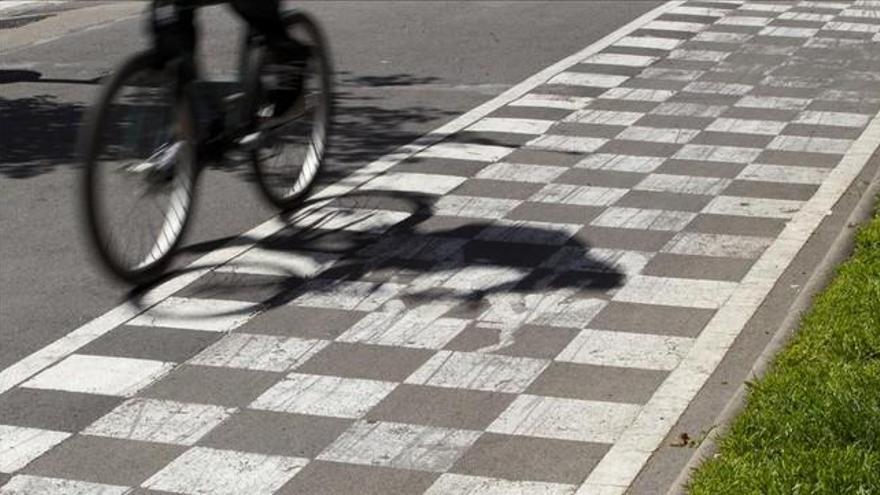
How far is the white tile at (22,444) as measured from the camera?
22.8 feet

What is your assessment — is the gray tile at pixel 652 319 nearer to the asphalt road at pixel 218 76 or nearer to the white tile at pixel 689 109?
the asphalt road at pixel 218 76

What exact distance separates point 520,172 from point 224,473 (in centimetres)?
492

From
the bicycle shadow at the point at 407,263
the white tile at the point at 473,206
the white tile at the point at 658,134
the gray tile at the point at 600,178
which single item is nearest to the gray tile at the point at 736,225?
the bicycle shadow at the point at 407,263

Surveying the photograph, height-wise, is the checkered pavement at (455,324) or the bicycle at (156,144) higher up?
the bicycle at (156,144)

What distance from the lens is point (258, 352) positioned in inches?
321

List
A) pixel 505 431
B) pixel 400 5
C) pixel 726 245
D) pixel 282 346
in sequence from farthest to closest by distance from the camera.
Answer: pixel 400 5 < pixel 726 245 < pixel 282 346 < pixel 505 431

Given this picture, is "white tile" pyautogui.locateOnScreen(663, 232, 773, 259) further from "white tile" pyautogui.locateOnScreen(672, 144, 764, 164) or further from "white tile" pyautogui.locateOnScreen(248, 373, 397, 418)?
Result: "white tile" pyautogui.locateOnScreen(248, 373, 397, 418)

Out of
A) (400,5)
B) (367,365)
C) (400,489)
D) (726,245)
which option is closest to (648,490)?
(400,489)

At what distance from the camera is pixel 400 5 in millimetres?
19359

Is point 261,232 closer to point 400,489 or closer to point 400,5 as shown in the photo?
point 400,489

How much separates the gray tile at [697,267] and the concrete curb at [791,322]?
0.39m

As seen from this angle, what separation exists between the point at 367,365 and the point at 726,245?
2.45 metres

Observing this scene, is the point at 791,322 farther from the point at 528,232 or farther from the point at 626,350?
the point at 528,232

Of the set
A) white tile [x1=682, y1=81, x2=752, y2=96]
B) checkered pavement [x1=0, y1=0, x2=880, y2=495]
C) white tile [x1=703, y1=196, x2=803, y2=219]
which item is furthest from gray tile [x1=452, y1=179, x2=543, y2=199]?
white tile [x1=682, y1=81, x2=752, y2=96]
